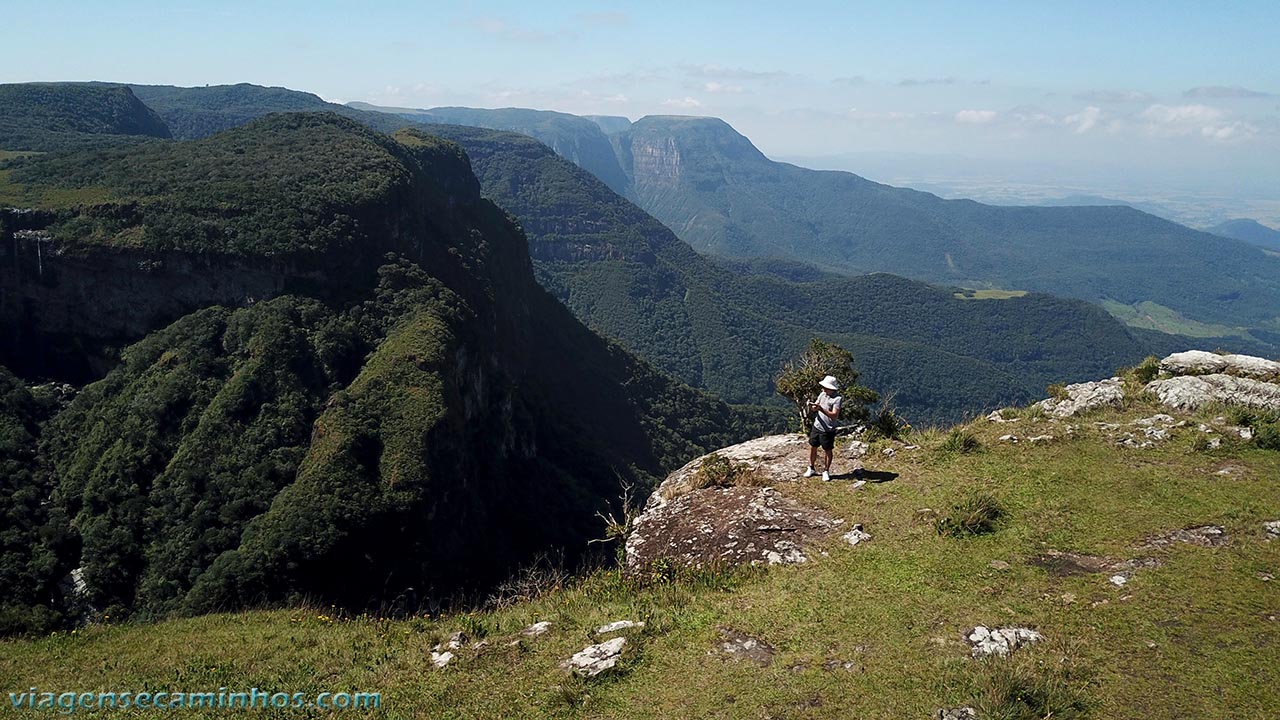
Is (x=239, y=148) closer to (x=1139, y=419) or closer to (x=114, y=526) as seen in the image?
(x=114, y=526)

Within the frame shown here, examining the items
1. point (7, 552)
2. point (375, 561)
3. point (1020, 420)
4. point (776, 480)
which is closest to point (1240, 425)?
point (1020, 420)

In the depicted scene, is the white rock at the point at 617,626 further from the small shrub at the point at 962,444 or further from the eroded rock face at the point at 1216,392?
the eroded rock face at the point at 1216,392

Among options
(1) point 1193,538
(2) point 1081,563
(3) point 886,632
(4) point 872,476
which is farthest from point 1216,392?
(3) point 886,632

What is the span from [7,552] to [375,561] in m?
22.8

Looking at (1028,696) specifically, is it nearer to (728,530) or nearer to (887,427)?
(728,530)

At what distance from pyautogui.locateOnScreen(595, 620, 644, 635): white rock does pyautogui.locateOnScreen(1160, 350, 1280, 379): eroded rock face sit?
52.7 feet

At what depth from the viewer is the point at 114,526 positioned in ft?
164

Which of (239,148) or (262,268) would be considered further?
(239,148)

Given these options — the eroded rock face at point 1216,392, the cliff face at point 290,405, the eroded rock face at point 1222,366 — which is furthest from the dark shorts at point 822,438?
the cliff face at point 290,405

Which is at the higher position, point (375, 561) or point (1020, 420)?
point (1020, 420)

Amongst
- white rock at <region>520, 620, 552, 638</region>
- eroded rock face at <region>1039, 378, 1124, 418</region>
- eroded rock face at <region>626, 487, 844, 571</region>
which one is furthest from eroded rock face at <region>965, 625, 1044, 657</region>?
eroded rock face at <region>1039, 378, 1124, 418</region>

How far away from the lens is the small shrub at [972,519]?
37.6ft

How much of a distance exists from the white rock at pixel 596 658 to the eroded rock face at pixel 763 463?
598 cm

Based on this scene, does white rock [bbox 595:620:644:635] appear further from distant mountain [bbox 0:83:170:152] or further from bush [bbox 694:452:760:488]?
distant mountain [bbox 0:83:170:152]
